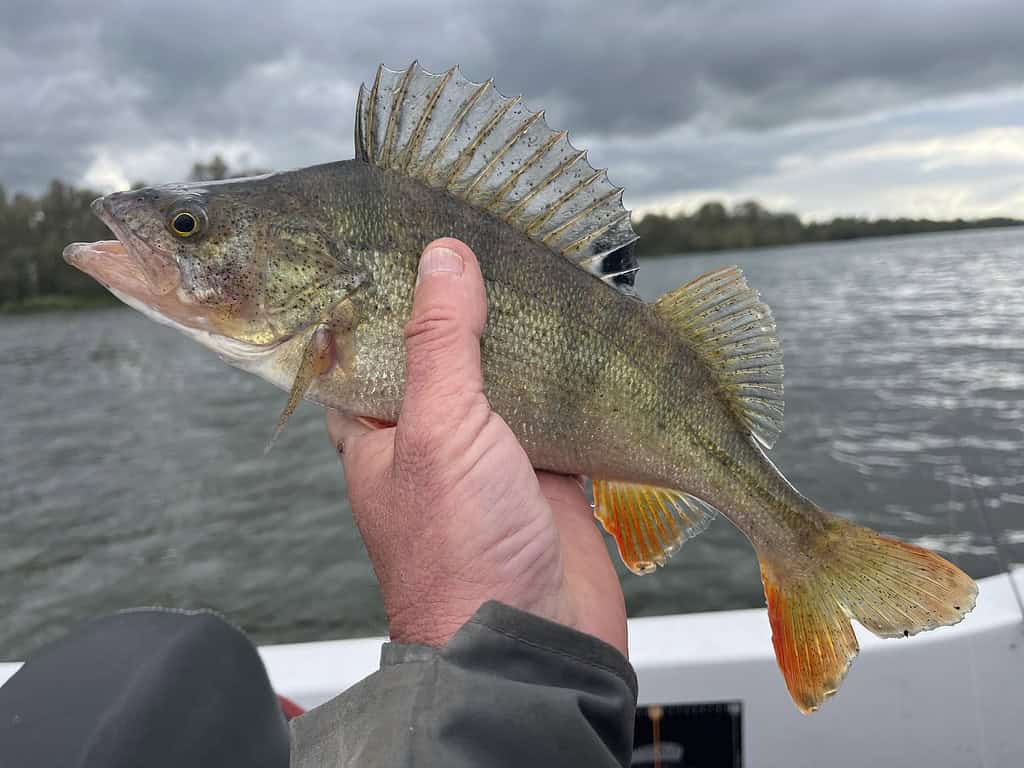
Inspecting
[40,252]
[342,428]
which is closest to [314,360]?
[342,428]

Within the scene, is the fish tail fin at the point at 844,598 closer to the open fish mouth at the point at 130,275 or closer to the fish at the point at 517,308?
the fish at the point at 517,308

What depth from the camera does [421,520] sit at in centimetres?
200

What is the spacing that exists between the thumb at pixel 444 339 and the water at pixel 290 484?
653 centimetres

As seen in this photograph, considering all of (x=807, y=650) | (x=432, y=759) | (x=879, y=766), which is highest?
(x=432, y=759)

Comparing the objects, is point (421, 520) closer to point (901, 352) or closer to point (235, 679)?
point (235, 679)

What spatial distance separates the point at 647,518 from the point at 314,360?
1322 mm

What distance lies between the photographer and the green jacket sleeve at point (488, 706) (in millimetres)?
1509

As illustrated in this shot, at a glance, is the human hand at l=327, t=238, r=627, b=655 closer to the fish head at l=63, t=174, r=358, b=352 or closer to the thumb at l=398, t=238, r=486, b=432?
the thumb at l=398, t=238, r=486, b=432

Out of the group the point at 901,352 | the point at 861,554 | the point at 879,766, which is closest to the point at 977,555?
the point at 879,766

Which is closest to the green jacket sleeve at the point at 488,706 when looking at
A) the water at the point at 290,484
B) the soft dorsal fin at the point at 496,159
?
the soft dorsal fin at the point at 496,159

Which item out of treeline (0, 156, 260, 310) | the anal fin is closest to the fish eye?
the anal fin

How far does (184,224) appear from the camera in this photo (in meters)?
2.46

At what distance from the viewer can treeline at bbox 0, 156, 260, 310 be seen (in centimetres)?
3872

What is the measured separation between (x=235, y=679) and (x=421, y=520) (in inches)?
30.5
